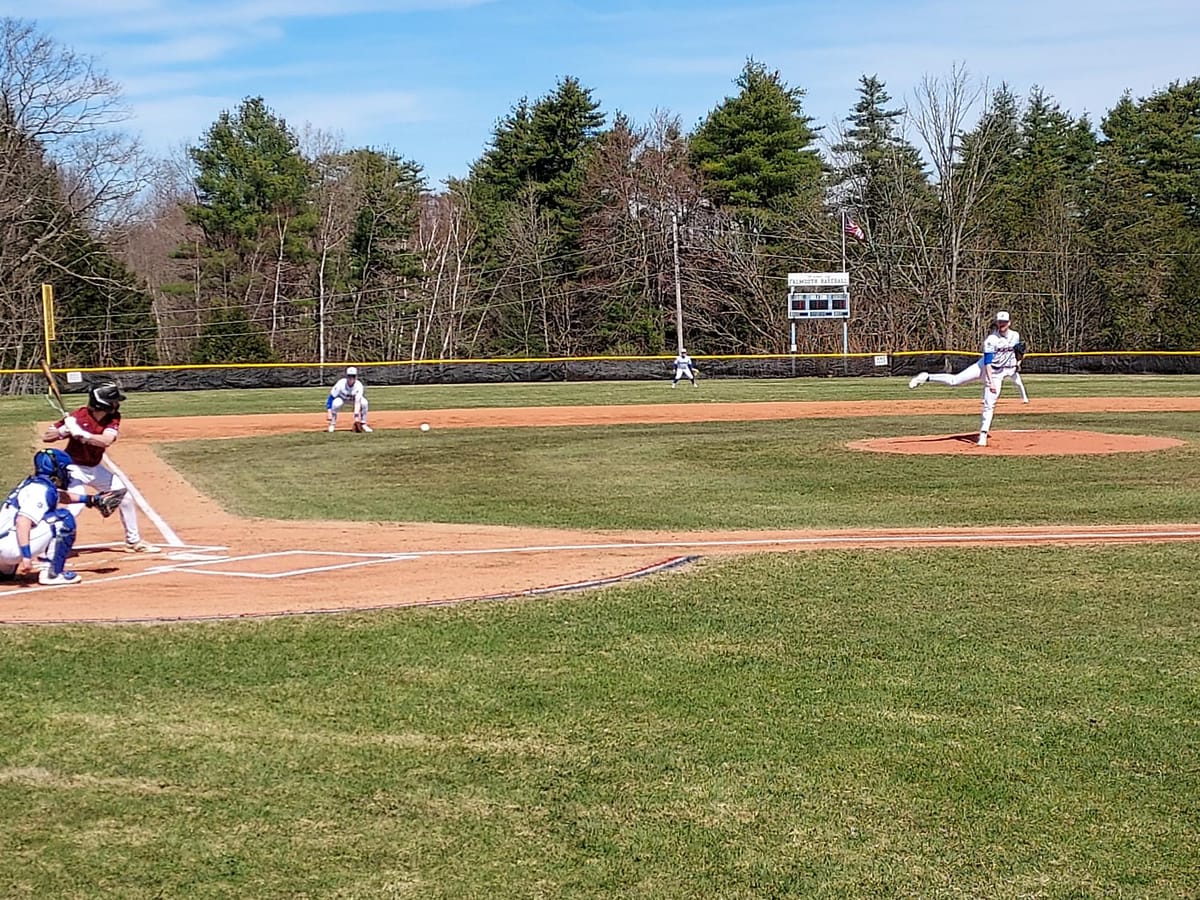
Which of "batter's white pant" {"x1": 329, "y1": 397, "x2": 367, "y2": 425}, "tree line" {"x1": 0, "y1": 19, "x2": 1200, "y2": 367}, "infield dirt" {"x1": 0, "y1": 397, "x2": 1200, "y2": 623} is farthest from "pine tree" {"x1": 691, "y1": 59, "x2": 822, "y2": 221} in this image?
"infield dirt" {"x1": 0, "y1": 397, "x2": 1200, "y2": 623}

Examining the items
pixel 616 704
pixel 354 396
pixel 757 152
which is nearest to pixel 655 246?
pixel 757 152

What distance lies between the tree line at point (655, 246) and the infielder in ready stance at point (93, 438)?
54005 millimetres

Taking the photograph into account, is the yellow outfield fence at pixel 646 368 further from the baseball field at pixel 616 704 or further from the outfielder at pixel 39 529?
the outfielder at pixel 39 529

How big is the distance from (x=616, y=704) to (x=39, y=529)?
528 cm

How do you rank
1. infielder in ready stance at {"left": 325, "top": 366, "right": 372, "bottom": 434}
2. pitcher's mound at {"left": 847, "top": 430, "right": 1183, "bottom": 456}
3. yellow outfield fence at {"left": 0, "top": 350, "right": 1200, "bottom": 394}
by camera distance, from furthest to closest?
yellow outfield fence at {"left": 0, "top": 350, "right": 1200, "bottom": 394} < infielder in ready stance at {"left": 325, "top": 366, "right": 372, "bottom": 434} < pitcher's mound at {"left": 847, "top": 430, "right": 1183, "bottom": 456}

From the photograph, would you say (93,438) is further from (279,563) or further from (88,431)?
(279,563)

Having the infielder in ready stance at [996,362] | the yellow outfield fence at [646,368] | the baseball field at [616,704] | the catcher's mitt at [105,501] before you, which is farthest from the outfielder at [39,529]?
the yellow outfield fence at [646,368]

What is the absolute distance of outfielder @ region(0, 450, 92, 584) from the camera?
9.41 m

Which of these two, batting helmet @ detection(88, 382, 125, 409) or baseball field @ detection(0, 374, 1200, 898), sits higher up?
batting helmet @ detection(88, 382, 125, 409)

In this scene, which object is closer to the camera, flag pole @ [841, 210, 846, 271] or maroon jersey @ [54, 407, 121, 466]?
maroon jersey @ [54, 407, 121, 466]

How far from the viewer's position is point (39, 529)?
31.0 feet

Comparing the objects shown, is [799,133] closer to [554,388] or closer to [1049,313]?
[1049,313]

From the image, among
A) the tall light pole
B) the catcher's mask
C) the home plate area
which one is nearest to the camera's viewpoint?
the catcher's mask

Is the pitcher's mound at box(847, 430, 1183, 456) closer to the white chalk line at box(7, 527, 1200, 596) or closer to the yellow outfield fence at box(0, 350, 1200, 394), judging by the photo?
the white chalk line at box(7, 527, 1200, 596)
